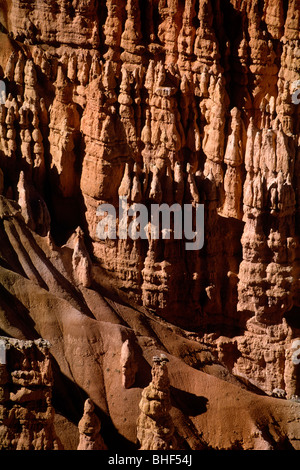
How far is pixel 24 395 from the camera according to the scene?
40094 millimetres

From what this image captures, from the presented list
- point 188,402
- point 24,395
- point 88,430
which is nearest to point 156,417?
point 88,430

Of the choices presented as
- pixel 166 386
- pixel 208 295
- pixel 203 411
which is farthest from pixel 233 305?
pixel 166 386

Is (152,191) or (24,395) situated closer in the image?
(24,395)

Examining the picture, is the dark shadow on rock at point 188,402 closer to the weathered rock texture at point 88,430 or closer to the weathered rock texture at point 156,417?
the weathered rock texture at point 156,417

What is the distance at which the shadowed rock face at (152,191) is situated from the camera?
46469 millimetres

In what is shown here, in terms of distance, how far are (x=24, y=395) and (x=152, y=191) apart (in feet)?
41.9

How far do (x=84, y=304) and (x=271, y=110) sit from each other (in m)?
12.0

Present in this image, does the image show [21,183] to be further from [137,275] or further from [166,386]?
[166,386]

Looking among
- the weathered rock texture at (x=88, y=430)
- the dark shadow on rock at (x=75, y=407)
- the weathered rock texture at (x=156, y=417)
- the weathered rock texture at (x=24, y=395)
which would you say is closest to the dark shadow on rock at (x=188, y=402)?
the dark shadow on rock at (x=75, y=407)

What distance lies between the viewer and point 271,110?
58.4 meters

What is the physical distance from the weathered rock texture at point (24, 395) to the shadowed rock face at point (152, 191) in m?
3.02

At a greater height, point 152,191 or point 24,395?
point 152,191

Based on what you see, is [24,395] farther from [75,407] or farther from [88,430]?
[75,407]

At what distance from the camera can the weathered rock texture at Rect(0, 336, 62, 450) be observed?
4012 cm
